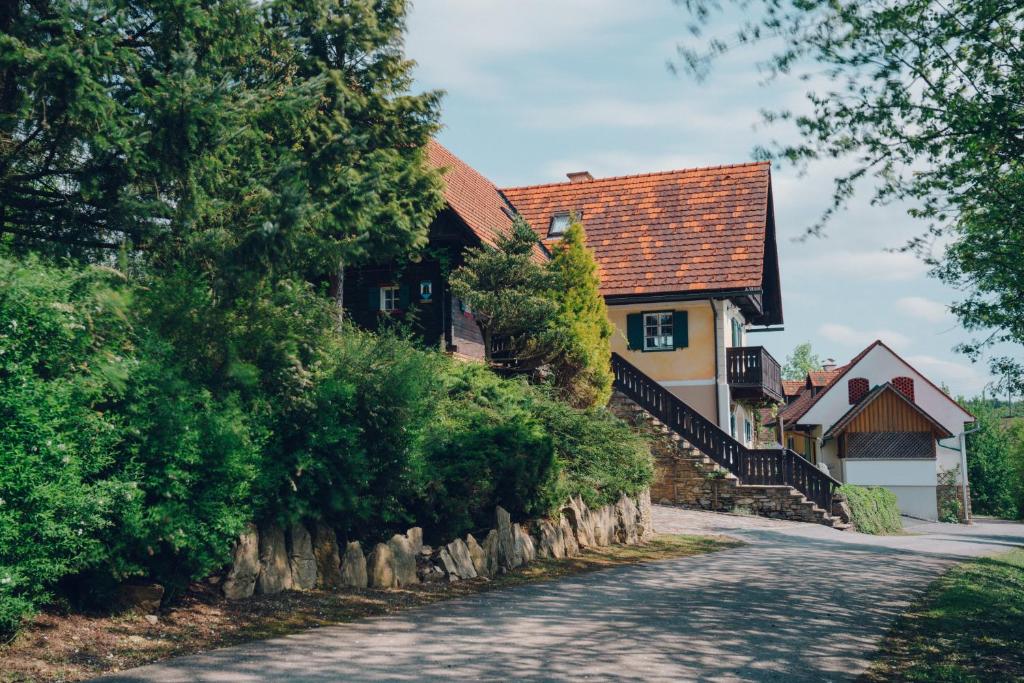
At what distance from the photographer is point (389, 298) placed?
27.7 m

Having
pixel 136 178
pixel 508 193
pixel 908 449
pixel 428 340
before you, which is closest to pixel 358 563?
pixel 136 178

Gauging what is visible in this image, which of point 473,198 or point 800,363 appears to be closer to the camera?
point 473,198

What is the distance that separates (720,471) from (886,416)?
27973mm

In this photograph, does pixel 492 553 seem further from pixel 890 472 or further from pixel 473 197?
pixel 890 472

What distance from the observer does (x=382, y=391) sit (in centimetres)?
1224

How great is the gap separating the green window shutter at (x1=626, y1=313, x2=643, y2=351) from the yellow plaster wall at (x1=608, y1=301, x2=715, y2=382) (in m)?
0.15

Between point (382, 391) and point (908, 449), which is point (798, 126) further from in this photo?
point (908, 449)

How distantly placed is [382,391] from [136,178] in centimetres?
400

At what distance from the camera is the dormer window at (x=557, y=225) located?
35.4 metres

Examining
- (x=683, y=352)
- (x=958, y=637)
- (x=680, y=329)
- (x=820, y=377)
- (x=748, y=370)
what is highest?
(x=820, y=377)

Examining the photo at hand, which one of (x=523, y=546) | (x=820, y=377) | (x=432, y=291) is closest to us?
(x=523, y=546)

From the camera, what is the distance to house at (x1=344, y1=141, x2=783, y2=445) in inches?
1067

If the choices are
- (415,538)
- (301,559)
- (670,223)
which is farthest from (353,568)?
(670,223)

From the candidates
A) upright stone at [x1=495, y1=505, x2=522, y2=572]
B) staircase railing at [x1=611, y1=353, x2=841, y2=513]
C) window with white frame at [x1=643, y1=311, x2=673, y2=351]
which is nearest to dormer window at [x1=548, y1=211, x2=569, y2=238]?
window with white frame at [x1=643, y1=311, x2=673, y2=351]
